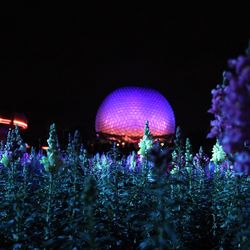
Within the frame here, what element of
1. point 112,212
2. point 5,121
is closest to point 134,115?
point 5,121

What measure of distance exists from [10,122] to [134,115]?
91.2ft

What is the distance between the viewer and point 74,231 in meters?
5.73

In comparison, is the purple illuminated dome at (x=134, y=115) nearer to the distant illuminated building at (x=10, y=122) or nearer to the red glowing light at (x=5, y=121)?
the distant illuminated building at (x=10, y=122)

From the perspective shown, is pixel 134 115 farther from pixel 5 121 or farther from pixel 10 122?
pixel 5 121

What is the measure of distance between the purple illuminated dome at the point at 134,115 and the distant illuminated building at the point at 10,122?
21767mm

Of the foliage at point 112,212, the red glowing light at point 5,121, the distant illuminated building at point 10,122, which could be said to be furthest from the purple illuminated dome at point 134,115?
the foliage at point 112,212

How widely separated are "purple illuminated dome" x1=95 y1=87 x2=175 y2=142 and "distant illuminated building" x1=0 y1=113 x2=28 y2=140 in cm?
2177

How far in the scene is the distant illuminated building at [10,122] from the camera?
55438 millimetres

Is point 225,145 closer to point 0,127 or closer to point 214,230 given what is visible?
point 214,230

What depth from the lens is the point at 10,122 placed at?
2224 inches

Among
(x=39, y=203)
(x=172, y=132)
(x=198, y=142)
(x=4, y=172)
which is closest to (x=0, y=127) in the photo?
(x=198, y=142)

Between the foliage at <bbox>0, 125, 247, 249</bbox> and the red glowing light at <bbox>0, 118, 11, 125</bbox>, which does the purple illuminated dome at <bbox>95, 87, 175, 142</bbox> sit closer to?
the red glowing light at <bbox>0, 118, 11, 125</bbox>

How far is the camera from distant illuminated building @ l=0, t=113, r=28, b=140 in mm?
55438

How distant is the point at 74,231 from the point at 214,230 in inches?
153
